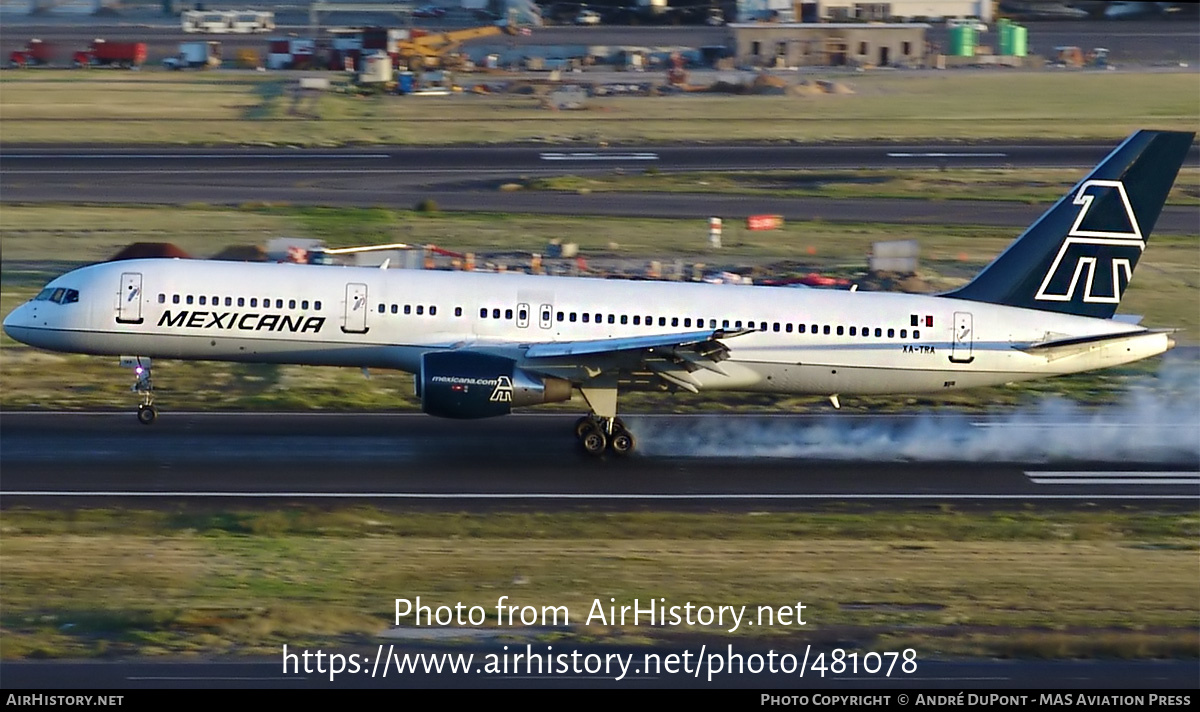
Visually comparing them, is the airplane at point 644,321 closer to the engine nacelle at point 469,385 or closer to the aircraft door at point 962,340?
the aircraft door at point 962,340

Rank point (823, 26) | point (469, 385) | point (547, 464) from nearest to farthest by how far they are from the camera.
A: point (469, 385) < point (547, 464) < point (823, 26)

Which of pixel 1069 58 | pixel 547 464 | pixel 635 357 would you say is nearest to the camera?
pixel 635 357

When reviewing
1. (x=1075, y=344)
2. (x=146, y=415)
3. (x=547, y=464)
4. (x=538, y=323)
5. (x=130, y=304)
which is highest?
(x=130, y=304)

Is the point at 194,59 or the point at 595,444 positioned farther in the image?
the point at 194,59

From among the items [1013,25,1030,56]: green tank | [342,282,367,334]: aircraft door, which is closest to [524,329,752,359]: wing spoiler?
[342,282,367,334]: aircraft door

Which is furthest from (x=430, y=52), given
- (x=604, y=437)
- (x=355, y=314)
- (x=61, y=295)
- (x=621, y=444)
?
(x=621, y=444)

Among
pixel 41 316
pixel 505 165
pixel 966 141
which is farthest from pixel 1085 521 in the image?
pixel 966 141

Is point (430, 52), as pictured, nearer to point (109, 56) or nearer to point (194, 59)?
point (194, 59)

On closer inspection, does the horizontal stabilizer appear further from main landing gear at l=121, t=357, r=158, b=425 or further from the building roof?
the building roof
